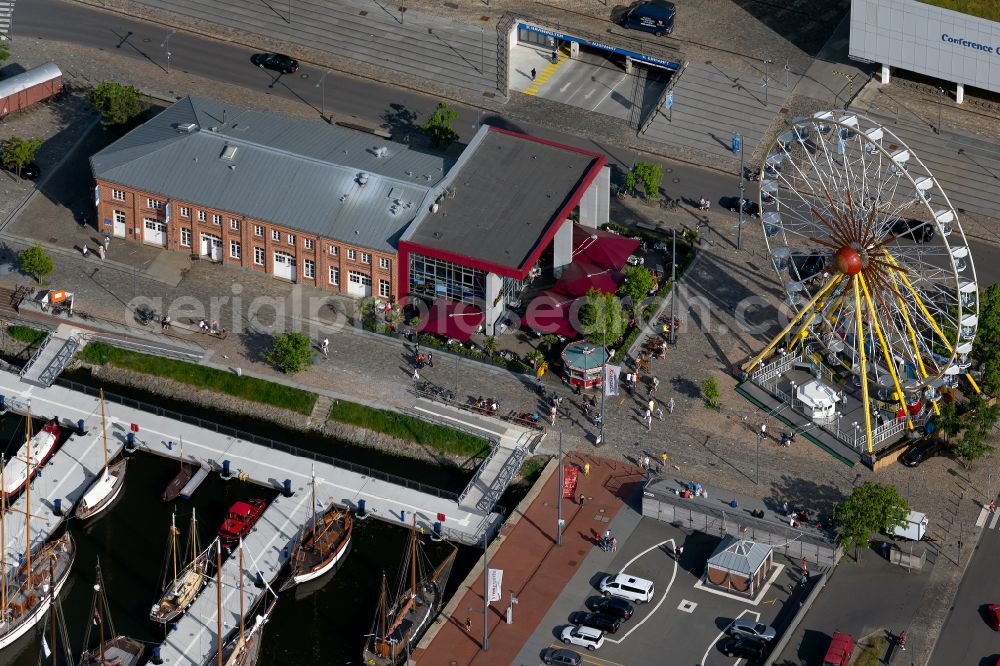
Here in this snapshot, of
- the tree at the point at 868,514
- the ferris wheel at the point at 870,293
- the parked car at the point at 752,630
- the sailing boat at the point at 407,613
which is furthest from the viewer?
the ferris wheel at the point at 870,293

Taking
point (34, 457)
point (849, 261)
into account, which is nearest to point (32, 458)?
point (34, 457)

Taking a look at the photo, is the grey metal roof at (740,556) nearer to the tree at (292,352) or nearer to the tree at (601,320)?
the tree at (601,320)

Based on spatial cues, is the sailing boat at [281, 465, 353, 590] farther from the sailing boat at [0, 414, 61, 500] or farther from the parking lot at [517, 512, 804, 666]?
the sailing boat at [0, 414, 61, 500]

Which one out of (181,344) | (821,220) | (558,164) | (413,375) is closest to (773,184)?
(821,220)

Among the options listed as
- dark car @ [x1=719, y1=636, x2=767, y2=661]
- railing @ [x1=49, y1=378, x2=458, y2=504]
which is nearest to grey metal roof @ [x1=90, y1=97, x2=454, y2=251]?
railing @ [x1=49, y1=378, x2=458, y2=504]

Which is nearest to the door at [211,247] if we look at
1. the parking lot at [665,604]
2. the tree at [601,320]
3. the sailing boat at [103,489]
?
the sailing boat at [103,489]

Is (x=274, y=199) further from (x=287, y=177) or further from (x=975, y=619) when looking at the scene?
(x=975, y=619)
